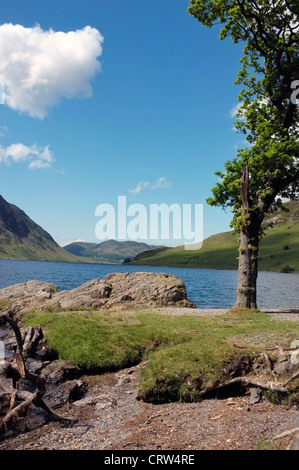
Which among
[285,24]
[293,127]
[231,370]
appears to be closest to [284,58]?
[285,24]

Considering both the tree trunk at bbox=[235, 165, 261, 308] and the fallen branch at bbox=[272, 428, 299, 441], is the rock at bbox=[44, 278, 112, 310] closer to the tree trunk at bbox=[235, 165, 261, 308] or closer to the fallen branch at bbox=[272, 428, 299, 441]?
the tree trunk at bbox=[235, 165, 261, 308]

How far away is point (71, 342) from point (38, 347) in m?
3.22

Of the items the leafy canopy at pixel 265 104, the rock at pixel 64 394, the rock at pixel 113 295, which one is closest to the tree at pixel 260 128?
the leafy canopy at pixel 265 104

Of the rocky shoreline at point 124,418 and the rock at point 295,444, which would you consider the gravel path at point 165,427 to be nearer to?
the rocky shoreline at point 124,418

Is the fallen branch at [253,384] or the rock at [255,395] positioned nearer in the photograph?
the fallen branch at [253,384]

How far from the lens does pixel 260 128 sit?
33.7 metres

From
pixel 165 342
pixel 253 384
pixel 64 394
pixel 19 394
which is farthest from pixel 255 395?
pixel 19 394

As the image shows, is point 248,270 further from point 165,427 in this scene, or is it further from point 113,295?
point 165,427

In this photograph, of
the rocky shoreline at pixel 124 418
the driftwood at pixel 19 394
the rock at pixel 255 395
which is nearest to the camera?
the rocky shoreline at pixel 124 418

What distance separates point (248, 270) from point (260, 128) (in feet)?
50.0

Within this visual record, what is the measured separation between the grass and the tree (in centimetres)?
859

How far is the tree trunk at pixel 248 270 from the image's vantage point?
32938mm

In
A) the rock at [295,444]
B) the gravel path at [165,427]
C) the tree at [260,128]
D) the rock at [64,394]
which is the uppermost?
the tree at [260,128]

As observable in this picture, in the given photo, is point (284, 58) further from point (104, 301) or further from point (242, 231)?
point (104, 301)
